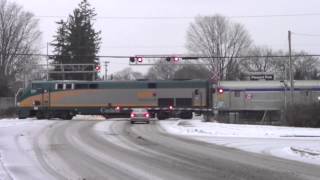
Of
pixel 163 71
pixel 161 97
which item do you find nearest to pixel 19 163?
pixel 161 97

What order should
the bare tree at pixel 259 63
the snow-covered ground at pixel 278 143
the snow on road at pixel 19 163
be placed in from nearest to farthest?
the snow on road at pixel 19 163, the snow-covered ground at pixel 278 143, the bare tree at pixel 259 63

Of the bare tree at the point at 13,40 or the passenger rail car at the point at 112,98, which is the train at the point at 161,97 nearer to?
the passenger rail car at the point at 112,98

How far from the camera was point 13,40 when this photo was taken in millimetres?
99875

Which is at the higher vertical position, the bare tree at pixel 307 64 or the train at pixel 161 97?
the bare tree at pixel 307 64

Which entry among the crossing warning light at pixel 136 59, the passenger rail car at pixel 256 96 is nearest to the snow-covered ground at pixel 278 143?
the crossing warning light at pixel 136 59

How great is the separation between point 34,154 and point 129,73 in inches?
6710

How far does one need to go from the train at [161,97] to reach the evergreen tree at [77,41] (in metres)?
42.7

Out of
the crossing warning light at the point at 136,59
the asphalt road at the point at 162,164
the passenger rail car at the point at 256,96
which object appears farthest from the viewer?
the passenger rail car at the point at 256,96

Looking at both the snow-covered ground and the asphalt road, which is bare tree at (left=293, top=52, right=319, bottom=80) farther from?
the asphalt road

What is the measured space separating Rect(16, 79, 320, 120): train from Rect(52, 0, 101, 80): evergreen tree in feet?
140

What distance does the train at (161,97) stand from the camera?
63062 mm

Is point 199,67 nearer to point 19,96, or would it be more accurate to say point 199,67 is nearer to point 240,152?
point 19,96

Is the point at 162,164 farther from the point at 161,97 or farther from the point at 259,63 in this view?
the point at 259,63

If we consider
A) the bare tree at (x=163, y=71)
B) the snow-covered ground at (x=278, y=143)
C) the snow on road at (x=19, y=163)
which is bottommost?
the snow-covered ground at (x=278, y=143)
